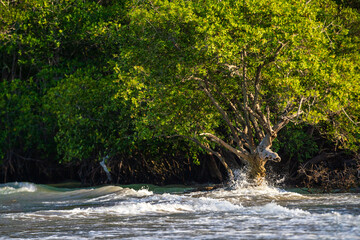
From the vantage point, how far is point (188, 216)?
38.1 feet

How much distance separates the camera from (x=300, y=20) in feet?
47.3

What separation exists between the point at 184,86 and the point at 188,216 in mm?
5248

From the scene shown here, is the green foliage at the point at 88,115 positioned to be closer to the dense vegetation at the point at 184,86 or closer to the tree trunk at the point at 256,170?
the dense vegetation at the point at 184,86

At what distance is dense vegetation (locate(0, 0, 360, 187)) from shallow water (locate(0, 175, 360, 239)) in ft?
6.77

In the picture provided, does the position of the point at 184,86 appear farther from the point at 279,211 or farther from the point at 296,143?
the point at 279,211

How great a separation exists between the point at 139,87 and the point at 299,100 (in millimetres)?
4154

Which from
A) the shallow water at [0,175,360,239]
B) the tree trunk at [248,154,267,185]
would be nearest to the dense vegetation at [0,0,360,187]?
the tree trunk at [248,154,267,185]

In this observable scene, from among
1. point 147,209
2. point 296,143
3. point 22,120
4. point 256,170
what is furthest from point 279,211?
point 22,120

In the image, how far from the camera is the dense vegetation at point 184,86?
48.3 ft

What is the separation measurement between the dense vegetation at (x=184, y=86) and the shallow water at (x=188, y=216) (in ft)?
6.77

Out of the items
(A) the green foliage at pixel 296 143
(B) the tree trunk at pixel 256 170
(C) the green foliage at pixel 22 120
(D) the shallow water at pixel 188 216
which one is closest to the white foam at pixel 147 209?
(D) the shallow water at pixel 188 216

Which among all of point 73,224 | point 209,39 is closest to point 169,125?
point 209,39

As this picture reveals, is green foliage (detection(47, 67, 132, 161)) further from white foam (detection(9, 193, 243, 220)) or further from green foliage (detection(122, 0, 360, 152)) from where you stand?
white foam (detection(9, 193, 243, 220))

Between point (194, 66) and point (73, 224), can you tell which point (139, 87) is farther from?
point (73, 224)
